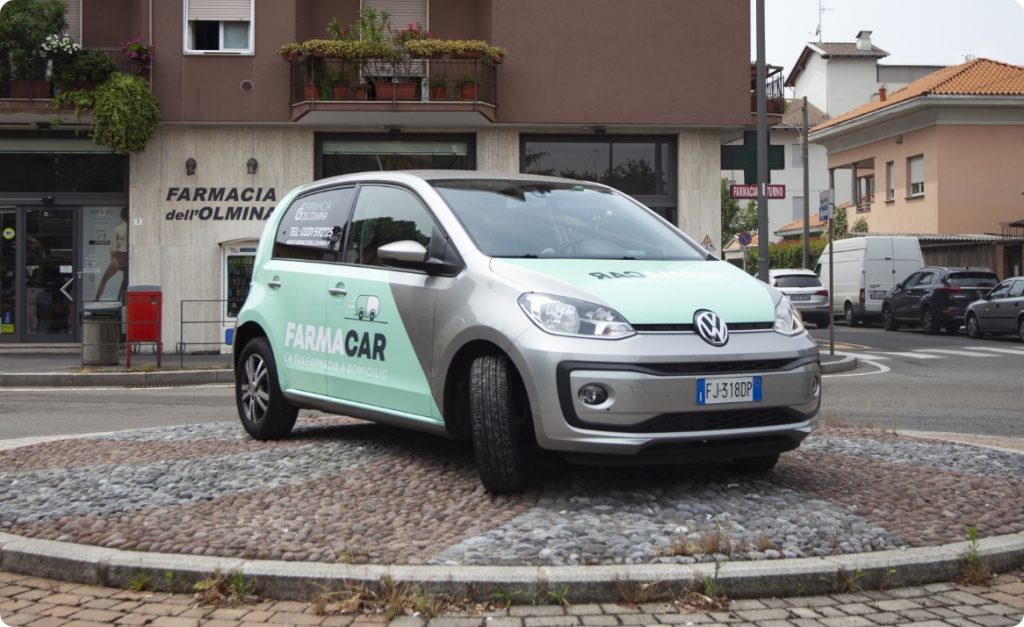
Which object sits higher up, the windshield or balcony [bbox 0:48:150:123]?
balcony [bbox 0:48:150:123]

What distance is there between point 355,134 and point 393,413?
1599cm

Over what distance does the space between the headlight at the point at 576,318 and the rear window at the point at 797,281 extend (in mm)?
26288

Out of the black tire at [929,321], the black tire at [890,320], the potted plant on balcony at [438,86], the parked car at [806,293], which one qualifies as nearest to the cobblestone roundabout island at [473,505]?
the potted plant on balcony at [438,86]

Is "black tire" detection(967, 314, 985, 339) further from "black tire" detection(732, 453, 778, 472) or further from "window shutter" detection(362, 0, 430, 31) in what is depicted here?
"black tire" detection(732, 453, 778, 472)

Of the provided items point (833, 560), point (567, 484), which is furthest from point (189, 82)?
point (833, 560)

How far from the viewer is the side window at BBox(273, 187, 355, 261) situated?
6.95 m

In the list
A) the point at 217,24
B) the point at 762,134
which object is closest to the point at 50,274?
the point at 217,24

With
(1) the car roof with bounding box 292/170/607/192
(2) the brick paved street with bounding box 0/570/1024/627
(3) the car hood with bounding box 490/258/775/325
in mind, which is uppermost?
(1) the car roof with bounding box 292/170/607/192

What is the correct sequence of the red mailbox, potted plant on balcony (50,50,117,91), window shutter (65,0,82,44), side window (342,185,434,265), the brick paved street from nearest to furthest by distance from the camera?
the brick paved street, side window (342,185,434,265), the red mailbox, potted plant on balcony (50,50,117,91), window shutter (65,0,82,44)

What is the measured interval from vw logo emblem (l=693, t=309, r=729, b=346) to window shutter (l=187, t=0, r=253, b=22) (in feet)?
58.0

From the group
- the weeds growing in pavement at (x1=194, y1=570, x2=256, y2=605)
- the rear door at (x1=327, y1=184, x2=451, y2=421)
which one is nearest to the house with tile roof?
A: the rear door at (x1=327, y1=184, x2=451, y2=421)

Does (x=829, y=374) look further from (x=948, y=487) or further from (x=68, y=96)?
(x=68, y=96)

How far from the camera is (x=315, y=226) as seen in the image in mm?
7207

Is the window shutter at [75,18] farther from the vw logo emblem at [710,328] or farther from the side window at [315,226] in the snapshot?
the vw logo emblem at [710,328]
